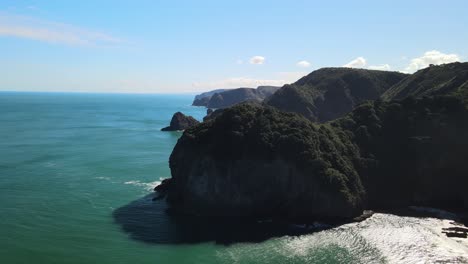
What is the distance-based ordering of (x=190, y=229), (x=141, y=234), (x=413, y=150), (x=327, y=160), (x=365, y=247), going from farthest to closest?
(x=413, y=150) < (x=327, y=160) < (x=190, y=229) < (x=141, y=234) < (x=365, y=247)

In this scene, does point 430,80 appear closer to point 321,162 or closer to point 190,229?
point 321,162

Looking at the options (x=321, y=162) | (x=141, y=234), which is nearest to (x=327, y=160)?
(x=321, y=162)

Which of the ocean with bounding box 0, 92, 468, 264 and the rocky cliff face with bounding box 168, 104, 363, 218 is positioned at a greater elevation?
the rocky cliff face with bounding box 168, 104, 363, 218

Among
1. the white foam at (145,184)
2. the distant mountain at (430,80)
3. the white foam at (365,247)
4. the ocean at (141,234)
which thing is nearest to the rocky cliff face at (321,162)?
the ocean at (141,234)

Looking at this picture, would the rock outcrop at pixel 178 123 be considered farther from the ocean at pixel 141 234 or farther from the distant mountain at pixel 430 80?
the ocean at pixel 141 234

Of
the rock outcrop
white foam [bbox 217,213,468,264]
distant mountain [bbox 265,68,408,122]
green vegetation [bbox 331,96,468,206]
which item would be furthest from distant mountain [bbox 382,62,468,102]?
the rock outcrop

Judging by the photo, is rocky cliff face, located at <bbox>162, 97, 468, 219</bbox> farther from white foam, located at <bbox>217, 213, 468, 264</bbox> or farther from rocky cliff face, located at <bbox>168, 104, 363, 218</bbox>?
white foam, located at <bbox>217, 213, 468, 264</bbox>

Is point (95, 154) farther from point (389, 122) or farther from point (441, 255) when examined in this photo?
point (441, 255)
